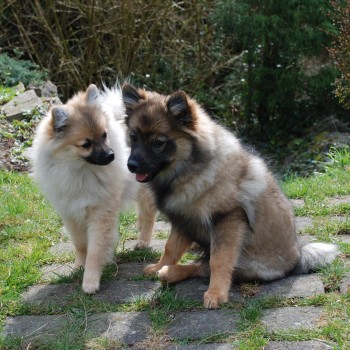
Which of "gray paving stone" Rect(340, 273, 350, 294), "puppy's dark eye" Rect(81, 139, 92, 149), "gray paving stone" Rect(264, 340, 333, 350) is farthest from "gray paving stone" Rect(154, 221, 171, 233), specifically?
"gray paving stone" Rect(264, 340, 333, 350)

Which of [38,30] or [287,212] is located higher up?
[287,212]

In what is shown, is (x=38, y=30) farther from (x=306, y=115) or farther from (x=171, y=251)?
(x=171, y=251)

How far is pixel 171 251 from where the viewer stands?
4070 mm

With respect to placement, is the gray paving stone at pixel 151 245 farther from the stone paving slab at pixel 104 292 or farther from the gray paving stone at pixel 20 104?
the gray paving stone at pixel 20 104

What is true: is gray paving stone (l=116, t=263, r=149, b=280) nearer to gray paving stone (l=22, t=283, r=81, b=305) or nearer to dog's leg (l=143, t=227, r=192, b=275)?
dog's leg (l=143, t=227, r=192, b=275)

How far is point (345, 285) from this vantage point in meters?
→ 3.60

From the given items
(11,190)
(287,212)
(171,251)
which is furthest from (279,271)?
(11,190)

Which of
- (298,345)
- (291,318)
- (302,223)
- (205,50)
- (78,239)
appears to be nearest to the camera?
(298,345)

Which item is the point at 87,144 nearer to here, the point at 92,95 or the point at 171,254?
the point at 92,95

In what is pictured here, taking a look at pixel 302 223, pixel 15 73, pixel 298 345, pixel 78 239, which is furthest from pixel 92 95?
pixel 15 73

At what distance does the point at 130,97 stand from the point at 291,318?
1.68 metres

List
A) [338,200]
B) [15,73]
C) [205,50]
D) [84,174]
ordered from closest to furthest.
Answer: [84,174] → [338,200] → [15,73] → [205,50]

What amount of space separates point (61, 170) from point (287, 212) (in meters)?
1.56

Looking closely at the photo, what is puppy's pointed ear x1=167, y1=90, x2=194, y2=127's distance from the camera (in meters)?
3.58
